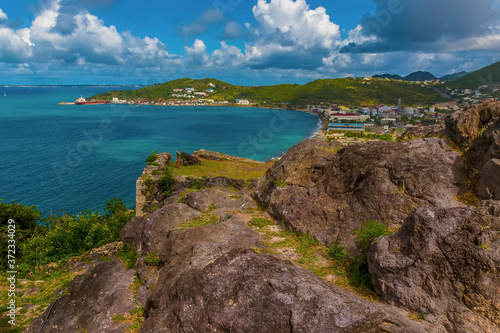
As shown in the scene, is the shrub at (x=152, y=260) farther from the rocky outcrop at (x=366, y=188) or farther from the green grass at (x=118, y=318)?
the rocky outcrop at (x=366, y=188)

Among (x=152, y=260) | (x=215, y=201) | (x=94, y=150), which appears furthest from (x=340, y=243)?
(x=94, y=150)

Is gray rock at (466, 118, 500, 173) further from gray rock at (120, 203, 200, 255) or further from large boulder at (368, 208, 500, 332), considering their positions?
gray rock at (120, 203, 200, 255)

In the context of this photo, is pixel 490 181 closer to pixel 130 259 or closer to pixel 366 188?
pixel 366 188

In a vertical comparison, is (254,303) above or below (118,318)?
above

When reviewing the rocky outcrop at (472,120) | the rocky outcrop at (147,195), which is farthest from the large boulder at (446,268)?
the rocky outcrop at (147,195)

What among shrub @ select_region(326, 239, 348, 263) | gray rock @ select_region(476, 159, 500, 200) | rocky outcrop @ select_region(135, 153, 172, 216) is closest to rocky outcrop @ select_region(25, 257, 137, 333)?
shrub @ select_region(326, 239, 348, 263)

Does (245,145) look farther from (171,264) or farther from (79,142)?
(171,264)
